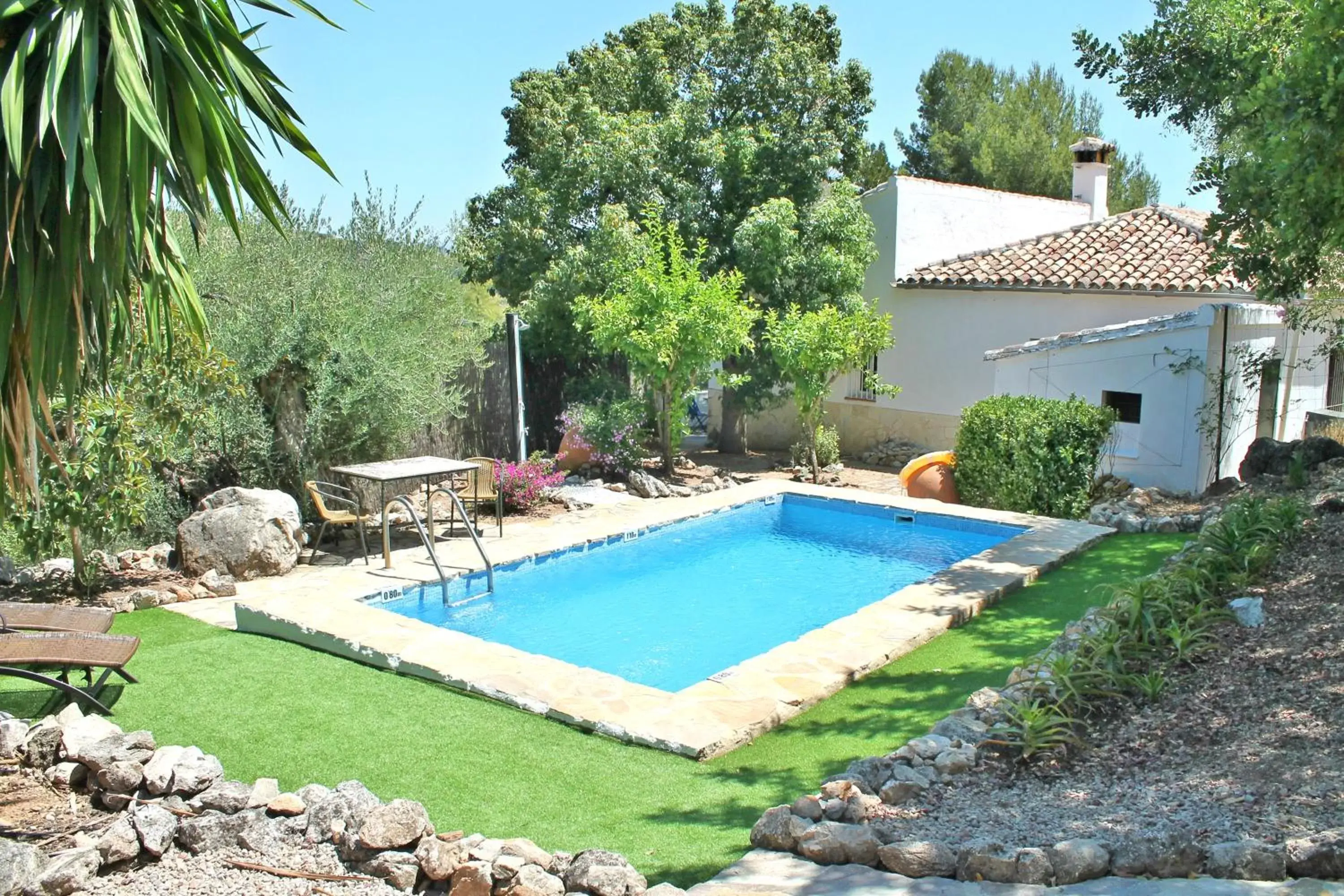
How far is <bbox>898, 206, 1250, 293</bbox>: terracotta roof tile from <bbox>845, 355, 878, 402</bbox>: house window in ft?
6.37

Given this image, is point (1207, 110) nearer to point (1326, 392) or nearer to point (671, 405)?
point (1326, 392)

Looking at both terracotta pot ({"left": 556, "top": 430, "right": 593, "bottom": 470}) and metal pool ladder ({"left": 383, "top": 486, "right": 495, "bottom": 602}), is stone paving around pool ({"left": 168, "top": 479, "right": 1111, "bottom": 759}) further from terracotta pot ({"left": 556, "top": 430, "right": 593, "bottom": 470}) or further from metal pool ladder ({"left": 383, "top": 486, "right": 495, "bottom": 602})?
terracotta pot ({"left": 556, "top": 430, "right": 593, "bottom": 470})

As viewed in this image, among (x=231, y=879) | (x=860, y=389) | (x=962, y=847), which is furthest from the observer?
(x=860, y=389)

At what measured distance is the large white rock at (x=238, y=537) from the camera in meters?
11.0

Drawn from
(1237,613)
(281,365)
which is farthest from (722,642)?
(281,365)

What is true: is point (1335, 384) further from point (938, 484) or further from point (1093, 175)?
point (1093, 175)

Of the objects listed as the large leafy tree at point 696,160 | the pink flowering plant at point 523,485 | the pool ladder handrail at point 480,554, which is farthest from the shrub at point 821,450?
the pool ladder handrail at point 480,554

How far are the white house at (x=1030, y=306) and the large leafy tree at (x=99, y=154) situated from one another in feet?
44.3

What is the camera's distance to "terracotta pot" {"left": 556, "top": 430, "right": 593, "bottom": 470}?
17.3m

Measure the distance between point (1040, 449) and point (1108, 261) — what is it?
699cm

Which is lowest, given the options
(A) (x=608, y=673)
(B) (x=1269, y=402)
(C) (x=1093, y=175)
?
(A) (x=608, y=673)

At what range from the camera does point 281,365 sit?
12875 mm

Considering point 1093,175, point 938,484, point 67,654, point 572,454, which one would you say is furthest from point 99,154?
point 1093,175

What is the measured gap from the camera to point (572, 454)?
57.2ft
